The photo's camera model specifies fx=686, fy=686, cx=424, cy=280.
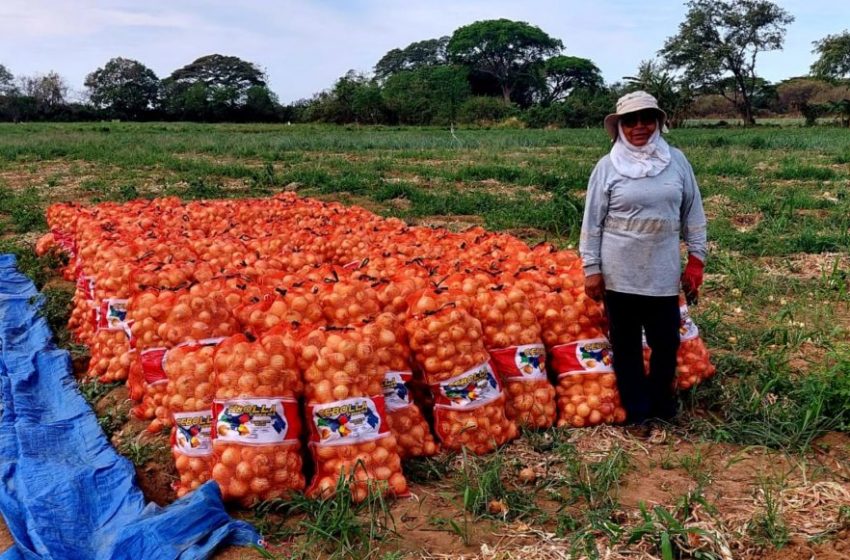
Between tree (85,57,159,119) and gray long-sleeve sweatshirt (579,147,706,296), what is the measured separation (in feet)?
191

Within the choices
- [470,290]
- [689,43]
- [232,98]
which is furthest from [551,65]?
[470,290]

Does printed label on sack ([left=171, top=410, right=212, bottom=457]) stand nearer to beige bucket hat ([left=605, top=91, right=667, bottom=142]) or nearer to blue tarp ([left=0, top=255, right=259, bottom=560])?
blue tarp ([left=0, top=255, right=259, bottom=560])

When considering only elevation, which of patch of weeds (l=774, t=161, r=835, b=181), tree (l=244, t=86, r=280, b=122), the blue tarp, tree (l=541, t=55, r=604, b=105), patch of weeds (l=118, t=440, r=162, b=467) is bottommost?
patch of weeds (l=118, t=440, r=162, b=467)

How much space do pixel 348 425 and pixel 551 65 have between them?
212 feet

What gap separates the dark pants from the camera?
328 centimetres

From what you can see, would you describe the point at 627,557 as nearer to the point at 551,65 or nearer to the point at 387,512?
the point at 387,512

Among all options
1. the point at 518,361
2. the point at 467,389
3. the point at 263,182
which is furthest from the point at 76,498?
the point at 263,182

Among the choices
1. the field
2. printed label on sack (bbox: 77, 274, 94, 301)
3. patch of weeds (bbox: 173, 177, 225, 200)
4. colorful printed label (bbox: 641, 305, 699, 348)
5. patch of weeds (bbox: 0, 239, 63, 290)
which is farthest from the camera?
patch of weeds (bbox: 173, 177, 225, 200)

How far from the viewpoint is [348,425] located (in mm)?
2750

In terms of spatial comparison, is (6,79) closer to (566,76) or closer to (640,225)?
(566,76)

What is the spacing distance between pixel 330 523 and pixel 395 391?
0.68 meters

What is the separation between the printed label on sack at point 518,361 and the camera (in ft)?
10.8

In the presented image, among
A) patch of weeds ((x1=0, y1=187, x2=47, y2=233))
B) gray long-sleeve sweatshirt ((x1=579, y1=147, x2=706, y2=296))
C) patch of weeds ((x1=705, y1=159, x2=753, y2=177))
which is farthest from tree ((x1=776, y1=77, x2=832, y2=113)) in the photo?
gray long-sleeve sweatshirt ((x1=579, y1=147, x2=706, y2=296))

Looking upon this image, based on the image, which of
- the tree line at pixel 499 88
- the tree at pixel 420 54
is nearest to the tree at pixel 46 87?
the tree line at pixel 499 88
